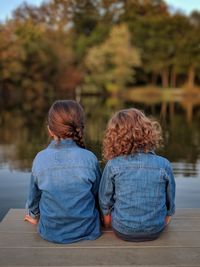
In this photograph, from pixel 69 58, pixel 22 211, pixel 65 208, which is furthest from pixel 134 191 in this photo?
pixel 69 58

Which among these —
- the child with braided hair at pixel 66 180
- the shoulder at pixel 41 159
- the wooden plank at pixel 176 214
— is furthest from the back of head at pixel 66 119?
the wooden plank at pixel 176 214

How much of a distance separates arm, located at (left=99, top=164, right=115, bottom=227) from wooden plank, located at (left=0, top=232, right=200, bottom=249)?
0.56ft

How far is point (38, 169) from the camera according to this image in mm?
2771

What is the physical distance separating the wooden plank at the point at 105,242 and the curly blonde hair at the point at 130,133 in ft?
1.67

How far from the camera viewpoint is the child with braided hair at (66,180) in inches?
106

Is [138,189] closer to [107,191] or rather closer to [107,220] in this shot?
[107,191]

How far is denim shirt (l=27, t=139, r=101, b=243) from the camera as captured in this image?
2.71m

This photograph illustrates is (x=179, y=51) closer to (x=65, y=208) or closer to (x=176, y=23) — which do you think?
(x=176, y=23)

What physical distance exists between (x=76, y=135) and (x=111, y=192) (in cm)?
39

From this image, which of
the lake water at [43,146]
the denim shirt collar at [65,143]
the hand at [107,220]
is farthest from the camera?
the lake water at [43,146]

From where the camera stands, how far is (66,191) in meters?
2.72

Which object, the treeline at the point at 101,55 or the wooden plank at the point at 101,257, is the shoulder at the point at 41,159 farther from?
the treeline at the point at 101,55

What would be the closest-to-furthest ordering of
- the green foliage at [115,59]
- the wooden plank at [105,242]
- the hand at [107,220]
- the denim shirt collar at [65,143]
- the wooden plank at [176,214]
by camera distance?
the wooden plank at [105,242] < the denim shirt collar at [65,143] < the hand at [107,220] < the wooden plank at [176,214] < the green foliage at [115,59]

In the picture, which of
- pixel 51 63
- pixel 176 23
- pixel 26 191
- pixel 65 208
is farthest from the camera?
pixel 176 23
